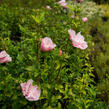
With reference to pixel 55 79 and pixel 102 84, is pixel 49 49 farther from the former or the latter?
pixel 102 84

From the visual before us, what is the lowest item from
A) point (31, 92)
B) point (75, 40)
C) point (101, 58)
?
point (101, 58)

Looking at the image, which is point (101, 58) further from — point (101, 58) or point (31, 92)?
point (31, 92)

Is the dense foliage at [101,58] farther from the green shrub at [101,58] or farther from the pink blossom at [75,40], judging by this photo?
the pink blossom at [75,40]

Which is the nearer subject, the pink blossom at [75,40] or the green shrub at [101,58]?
the pink blossom at [75,40]

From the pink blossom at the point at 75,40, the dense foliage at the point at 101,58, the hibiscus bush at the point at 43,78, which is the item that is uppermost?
the pink blossom at the point at 75,40

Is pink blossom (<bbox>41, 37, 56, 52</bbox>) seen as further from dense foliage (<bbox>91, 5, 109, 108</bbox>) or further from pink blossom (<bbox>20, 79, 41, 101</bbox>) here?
dense foliage (<bbox>91, 5, 109, 108</bbox>)

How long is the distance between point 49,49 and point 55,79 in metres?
0.39

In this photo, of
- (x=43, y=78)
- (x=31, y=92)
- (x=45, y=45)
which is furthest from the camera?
(x=43, y=78)

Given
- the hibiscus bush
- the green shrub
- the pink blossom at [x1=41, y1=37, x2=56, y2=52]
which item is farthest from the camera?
the green shrub

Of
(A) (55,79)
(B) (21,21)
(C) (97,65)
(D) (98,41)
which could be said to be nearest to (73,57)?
(A) (55,79)

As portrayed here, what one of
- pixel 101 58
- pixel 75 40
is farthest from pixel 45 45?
pixel 101 58

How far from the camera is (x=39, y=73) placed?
98cm

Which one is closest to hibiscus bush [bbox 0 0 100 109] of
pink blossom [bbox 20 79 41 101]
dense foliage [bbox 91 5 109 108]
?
pink blossom [bbox 20 79 41 101]

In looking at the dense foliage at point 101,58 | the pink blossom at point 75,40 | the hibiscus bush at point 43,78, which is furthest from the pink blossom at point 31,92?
the dense foliage at point 101,58
